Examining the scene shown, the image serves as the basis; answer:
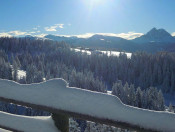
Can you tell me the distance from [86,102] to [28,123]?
1.02m

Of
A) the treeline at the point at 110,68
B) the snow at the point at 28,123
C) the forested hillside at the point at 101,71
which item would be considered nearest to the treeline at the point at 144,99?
the forested hillside at the point at 101,71

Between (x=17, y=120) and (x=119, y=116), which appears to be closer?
(x=119, y=116)

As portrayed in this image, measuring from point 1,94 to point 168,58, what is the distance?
114170 mm

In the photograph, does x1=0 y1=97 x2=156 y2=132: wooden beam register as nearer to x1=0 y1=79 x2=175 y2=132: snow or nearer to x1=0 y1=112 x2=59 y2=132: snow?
x1=0 y1=79 x2=175 y2=132: snow

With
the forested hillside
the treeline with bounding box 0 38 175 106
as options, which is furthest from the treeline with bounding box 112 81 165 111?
the treeline with bounding box 0 38 175 106

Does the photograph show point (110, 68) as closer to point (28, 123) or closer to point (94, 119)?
point (28, 123)

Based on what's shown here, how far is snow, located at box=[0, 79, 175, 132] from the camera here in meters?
1.88

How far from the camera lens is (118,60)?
111m

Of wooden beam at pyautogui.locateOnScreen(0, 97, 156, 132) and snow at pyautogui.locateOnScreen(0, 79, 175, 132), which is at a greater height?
snow at pyautogui.locateOnScreen(0, 79, 175, 132)

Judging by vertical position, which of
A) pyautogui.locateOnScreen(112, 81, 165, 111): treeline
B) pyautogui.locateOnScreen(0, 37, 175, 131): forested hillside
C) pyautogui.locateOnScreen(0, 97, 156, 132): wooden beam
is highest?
pyautogui.locateOnScreen(0, 97, 156, 132): wooden beam

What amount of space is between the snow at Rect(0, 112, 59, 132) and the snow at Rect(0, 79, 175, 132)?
33 cm

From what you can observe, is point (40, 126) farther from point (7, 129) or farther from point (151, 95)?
point (151, 95)

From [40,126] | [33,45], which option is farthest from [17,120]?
[33,45]

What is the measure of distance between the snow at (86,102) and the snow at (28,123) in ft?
1.09
